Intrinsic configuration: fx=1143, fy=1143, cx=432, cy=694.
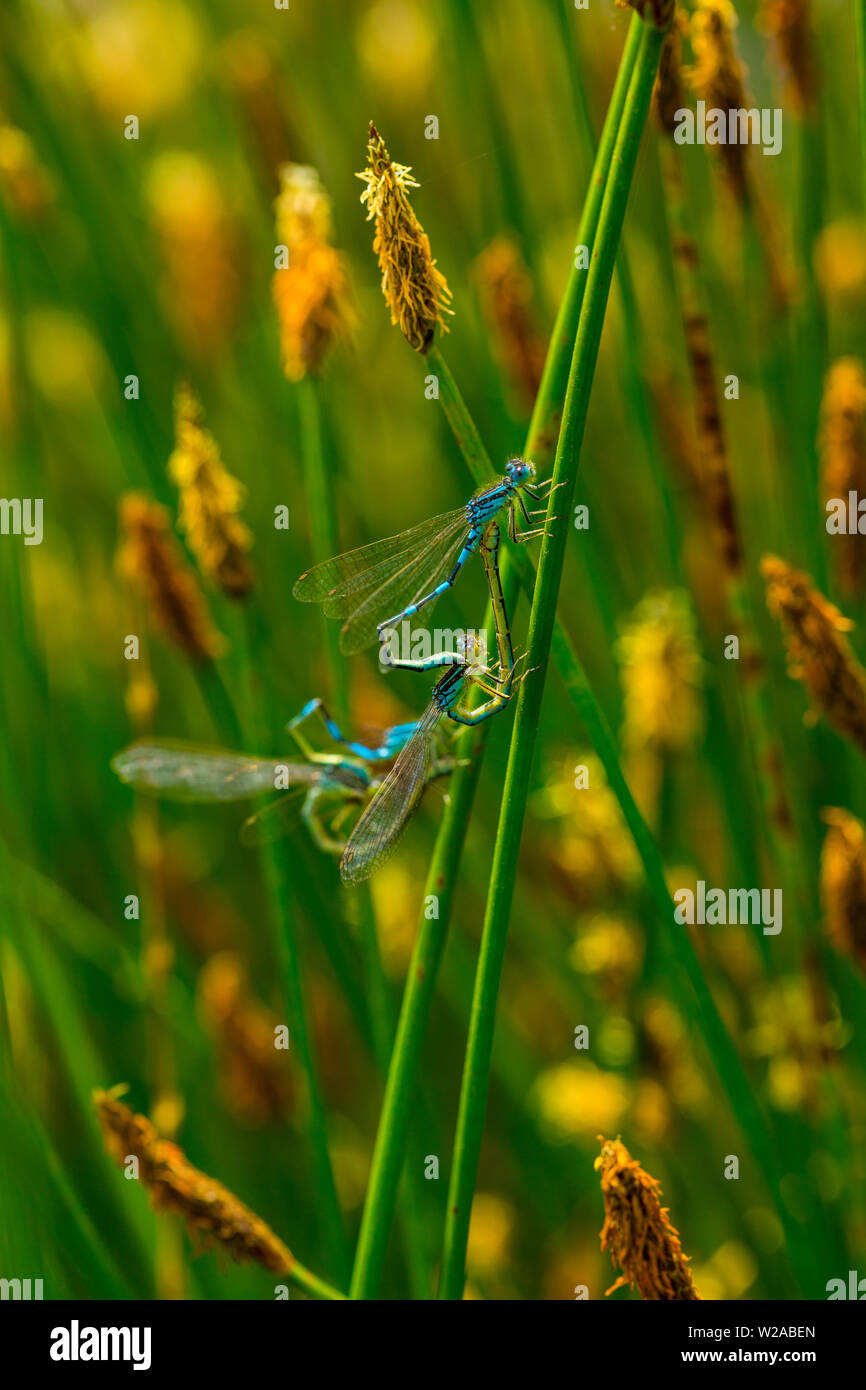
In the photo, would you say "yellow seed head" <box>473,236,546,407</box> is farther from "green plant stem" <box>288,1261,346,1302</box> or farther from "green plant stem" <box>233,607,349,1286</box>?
"green plant stem" <box>288,1261,346,1302</box>

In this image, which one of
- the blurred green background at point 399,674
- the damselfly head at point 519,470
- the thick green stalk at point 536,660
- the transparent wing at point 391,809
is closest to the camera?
the thick green stalk at point 536,660

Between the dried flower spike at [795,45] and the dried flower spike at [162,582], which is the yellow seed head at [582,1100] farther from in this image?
the dried flower spike at [795,45]

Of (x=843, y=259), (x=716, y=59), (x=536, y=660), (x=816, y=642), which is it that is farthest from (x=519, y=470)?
(x=843, y=259)

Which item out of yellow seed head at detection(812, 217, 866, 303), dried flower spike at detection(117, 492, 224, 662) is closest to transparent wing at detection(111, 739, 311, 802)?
dried flower spike at detection(117, 492, 224, 662)

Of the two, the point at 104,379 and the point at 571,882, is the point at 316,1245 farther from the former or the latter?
the point at 104,379

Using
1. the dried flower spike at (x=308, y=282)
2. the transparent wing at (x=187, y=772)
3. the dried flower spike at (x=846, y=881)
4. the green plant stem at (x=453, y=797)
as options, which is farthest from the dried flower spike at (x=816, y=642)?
the transparent wing at (x=187, y=772)
